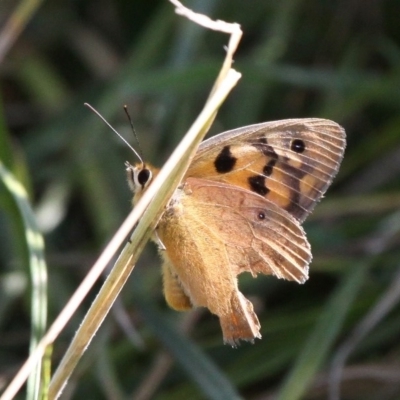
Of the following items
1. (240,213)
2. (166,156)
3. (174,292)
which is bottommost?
(166,156)

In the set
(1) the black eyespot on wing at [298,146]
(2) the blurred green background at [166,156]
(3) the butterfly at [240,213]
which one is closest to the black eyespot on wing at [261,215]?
(3) the butterfly at [240,213]

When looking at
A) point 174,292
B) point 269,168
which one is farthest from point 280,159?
point 174,292

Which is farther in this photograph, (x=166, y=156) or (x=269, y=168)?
(x=166, y=156)

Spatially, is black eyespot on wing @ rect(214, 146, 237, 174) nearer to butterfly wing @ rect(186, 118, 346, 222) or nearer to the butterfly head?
butterfly wing @ rect(186, 118, 346, 222)

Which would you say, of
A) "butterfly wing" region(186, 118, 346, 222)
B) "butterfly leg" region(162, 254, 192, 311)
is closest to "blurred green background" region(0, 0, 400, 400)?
"butterfly leg" region(162, 254, 192, 311)

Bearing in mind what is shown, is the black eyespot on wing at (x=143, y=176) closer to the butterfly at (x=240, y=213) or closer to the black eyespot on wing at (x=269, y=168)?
the butterfly at (x=240, y=213)

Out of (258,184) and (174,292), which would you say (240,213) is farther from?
(174,292)

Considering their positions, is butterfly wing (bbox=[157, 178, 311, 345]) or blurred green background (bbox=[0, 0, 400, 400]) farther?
blurred green background (bbox=[0, 0, 400, 400])
